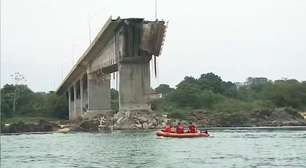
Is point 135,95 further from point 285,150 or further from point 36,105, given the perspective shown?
point 36,105

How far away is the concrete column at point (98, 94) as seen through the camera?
355ft

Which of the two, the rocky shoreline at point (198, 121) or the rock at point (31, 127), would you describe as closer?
the rocky shoreline at point (198, 121)

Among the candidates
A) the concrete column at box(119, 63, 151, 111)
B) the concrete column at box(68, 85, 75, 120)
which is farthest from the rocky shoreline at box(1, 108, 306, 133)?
the concrete column at box(68, 85, 75, 120)

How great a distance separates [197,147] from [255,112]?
59.2m

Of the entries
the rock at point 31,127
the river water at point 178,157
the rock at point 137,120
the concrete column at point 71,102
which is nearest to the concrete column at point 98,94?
the rock at point 31,127

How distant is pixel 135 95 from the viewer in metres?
87.4

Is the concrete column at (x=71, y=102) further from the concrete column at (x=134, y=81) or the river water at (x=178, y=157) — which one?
the river water at (x=178, y=157)

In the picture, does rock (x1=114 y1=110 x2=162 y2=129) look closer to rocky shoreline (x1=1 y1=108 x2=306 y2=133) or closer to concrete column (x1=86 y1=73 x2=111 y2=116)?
rocky shoreline (x1=1 y1=108 x2=306 y2=133)

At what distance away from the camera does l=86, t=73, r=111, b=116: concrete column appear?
108312 millimetres

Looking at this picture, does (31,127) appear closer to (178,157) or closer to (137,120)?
(137,120)

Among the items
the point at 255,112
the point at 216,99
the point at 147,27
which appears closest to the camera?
the point at 147,27

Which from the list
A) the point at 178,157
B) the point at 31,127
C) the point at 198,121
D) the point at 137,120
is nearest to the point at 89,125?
the point at 31,127

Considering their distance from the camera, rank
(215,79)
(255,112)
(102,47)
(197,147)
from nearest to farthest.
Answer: (197,147) → (102,47) → (255,112) → (215,79)

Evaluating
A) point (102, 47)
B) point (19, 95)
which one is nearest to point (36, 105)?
point (19, 95)
